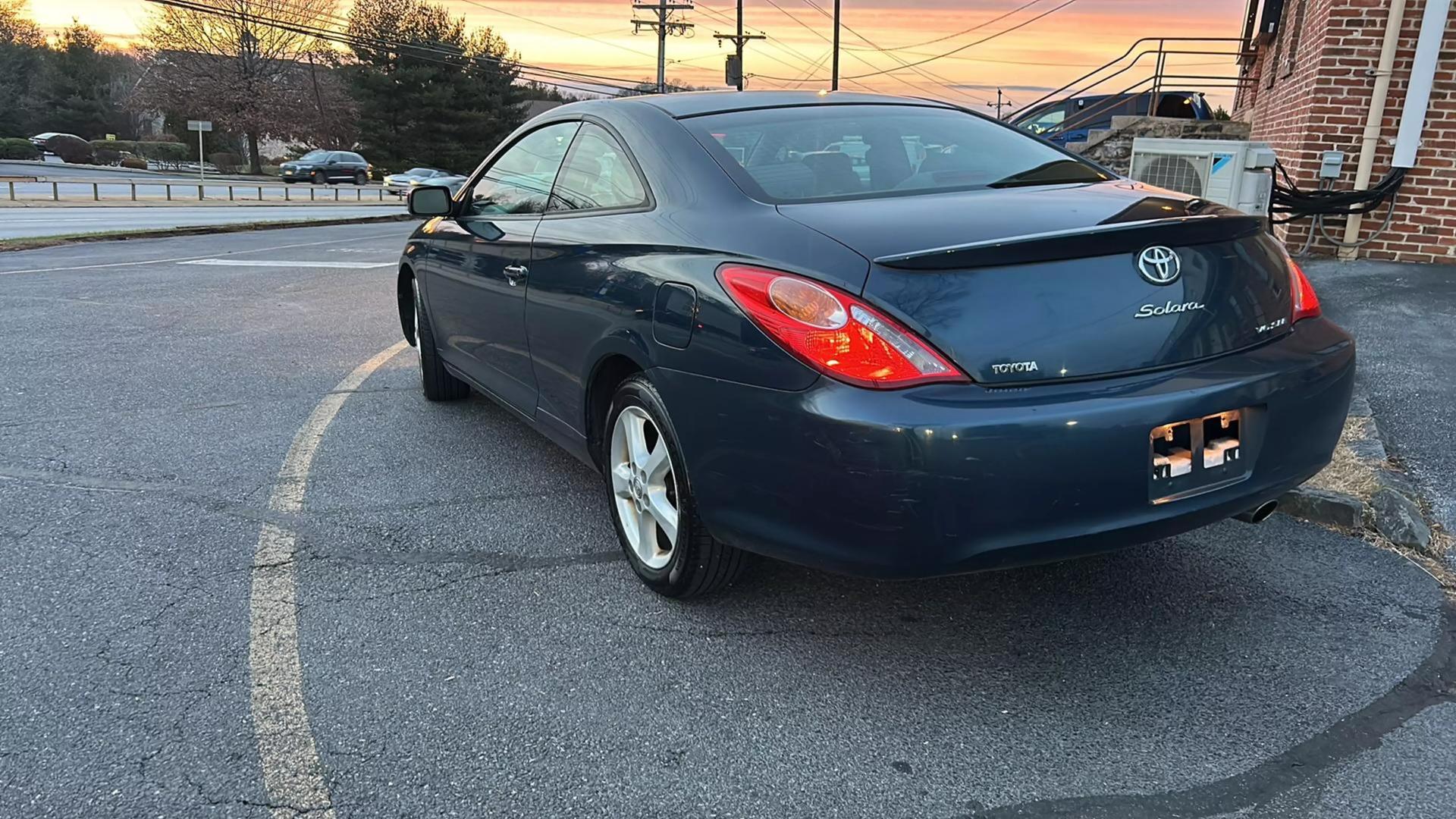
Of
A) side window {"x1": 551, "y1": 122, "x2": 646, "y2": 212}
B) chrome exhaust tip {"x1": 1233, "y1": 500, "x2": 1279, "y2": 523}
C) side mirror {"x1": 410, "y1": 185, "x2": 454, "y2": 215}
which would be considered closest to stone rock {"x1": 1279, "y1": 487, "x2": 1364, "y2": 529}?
chrome exhaust tip {"x1": 1233, "y1": 500, "x2": 1279, "y2": 523}

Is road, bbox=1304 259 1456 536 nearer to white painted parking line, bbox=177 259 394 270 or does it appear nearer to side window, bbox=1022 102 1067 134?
white painted parking line, bbox=177 259 394 270

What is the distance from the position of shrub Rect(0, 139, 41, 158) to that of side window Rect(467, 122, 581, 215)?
7319cm

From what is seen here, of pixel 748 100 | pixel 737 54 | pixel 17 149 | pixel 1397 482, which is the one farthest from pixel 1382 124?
pixel 17 149

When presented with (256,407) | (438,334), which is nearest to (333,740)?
(438,334)

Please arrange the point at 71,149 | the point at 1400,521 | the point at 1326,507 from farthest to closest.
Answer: the point at 71,149, the point at 1326,507, the point at 1400,521

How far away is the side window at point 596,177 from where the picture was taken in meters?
3.38

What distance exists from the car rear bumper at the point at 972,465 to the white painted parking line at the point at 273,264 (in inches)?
425

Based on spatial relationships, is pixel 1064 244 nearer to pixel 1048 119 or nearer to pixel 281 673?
pixel 281 673

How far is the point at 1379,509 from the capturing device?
361 centimetres

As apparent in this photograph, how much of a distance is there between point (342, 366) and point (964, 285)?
201 inches

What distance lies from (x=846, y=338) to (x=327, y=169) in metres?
53.7

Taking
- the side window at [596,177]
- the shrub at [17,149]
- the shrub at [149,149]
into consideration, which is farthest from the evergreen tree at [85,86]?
the side window at [596,177]

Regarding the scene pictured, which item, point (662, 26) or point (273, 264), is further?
point (662, 26)

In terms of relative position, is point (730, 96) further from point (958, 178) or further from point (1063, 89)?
point (1063, 89)
